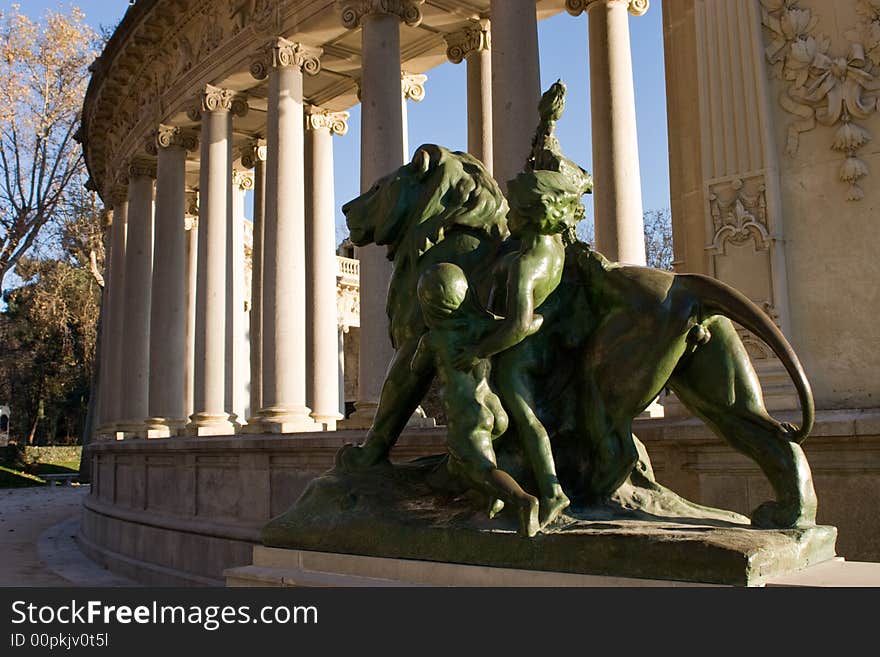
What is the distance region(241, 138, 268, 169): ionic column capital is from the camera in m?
34.5

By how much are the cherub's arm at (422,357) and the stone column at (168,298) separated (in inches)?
959

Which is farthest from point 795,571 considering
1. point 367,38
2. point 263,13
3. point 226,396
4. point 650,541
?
point 226,396

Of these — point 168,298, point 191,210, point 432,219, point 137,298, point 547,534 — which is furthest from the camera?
point 191,210

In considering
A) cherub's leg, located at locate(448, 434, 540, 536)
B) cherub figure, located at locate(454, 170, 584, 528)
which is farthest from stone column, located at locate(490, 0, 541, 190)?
cherub's leg, located at locate(448, 434, 540, 536)

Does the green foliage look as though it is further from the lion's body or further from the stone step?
the lion's body

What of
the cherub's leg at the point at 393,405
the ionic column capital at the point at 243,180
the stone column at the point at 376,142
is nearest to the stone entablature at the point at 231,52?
the stone column at the point at 376,142

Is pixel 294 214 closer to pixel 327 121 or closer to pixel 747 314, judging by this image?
pixel 327 121

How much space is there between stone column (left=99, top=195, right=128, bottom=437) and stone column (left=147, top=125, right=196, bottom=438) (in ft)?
20.6

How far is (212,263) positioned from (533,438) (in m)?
23.3

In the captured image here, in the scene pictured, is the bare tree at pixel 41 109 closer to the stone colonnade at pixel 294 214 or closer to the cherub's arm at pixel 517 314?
the stone colonnade at pixel 294 214

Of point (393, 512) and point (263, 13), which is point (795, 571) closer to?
point (393, 512)

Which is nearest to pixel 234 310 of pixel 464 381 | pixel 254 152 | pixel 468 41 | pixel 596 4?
pixel 254 152

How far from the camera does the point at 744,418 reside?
5738mm

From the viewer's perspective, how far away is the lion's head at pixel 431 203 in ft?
21.8
